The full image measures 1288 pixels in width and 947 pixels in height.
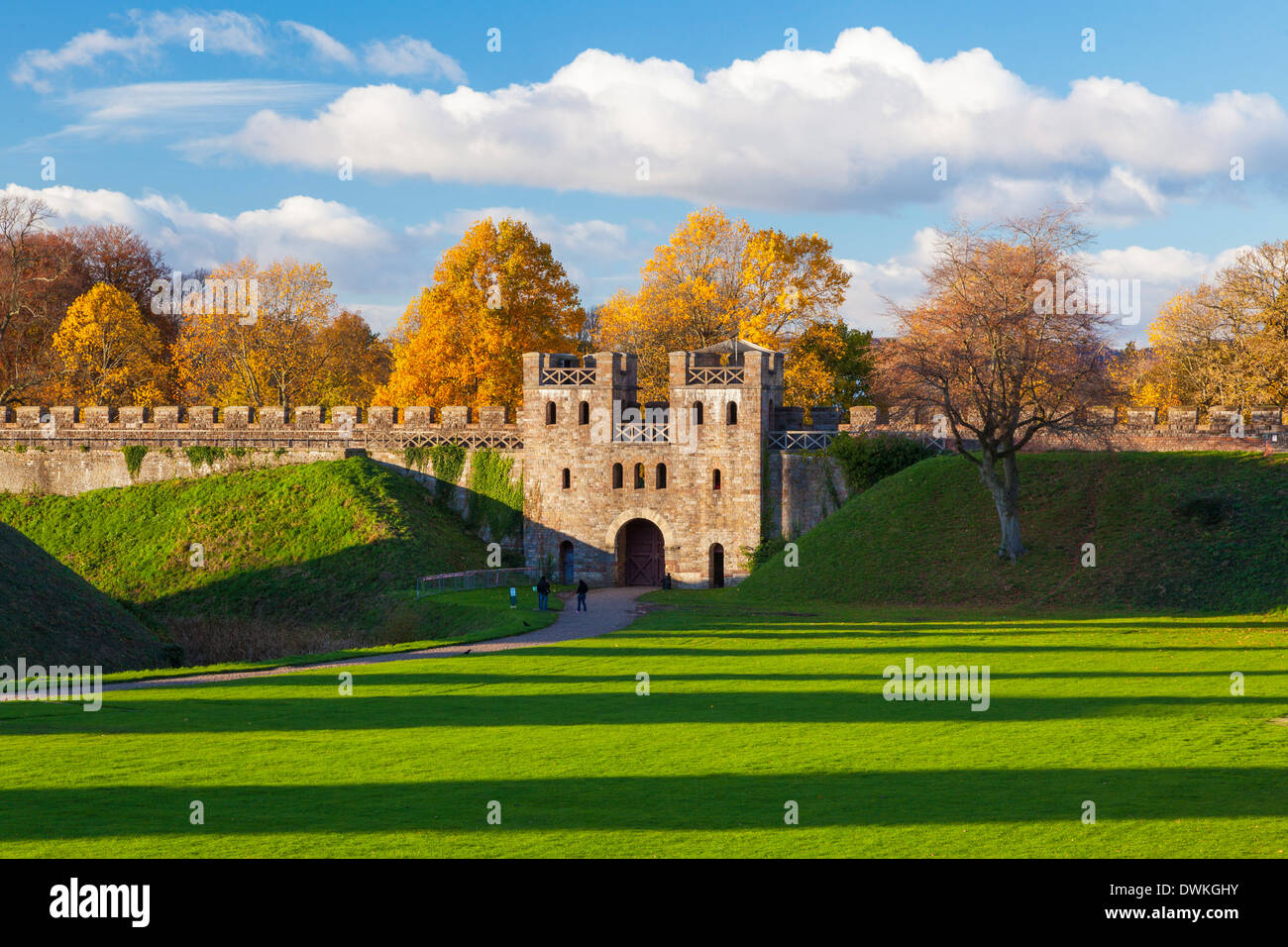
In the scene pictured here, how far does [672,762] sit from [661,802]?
220 centimetres

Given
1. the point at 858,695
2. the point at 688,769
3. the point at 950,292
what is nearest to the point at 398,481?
the point at 950,292

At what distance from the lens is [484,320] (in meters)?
58.5

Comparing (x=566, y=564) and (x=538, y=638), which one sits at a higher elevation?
(x=566, y=564)

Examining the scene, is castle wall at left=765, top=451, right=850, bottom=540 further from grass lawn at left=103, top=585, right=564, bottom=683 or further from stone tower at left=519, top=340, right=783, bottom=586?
grass lawn at left=103, top=585, right=564, bottom=683

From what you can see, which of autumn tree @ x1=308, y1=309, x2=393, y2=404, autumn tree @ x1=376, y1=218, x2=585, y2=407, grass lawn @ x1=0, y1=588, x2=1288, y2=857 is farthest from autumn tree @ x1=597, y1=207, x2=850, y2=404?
grass lawn @ x1=0, y1=588, x2=1288, y2=857

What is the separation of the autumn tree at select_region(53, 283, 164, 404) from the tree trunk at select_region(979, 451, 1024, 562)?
46.9 meters

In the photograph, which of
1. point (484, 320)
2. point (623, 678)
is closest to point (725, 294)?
point (484, 320)

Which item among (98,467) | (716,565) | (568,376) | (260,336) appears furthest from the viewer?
(260,336)

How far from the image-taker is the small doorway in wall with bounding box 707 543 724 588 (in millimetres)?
48812

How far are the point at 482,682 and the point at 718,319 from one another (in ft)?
→ 133

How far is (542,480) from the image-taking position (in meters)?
51.1

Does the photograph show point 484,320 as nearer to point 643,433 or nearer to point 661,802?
point 643,433

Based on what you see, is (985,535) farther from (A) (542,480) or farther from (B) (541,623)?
(A) (542,480)
